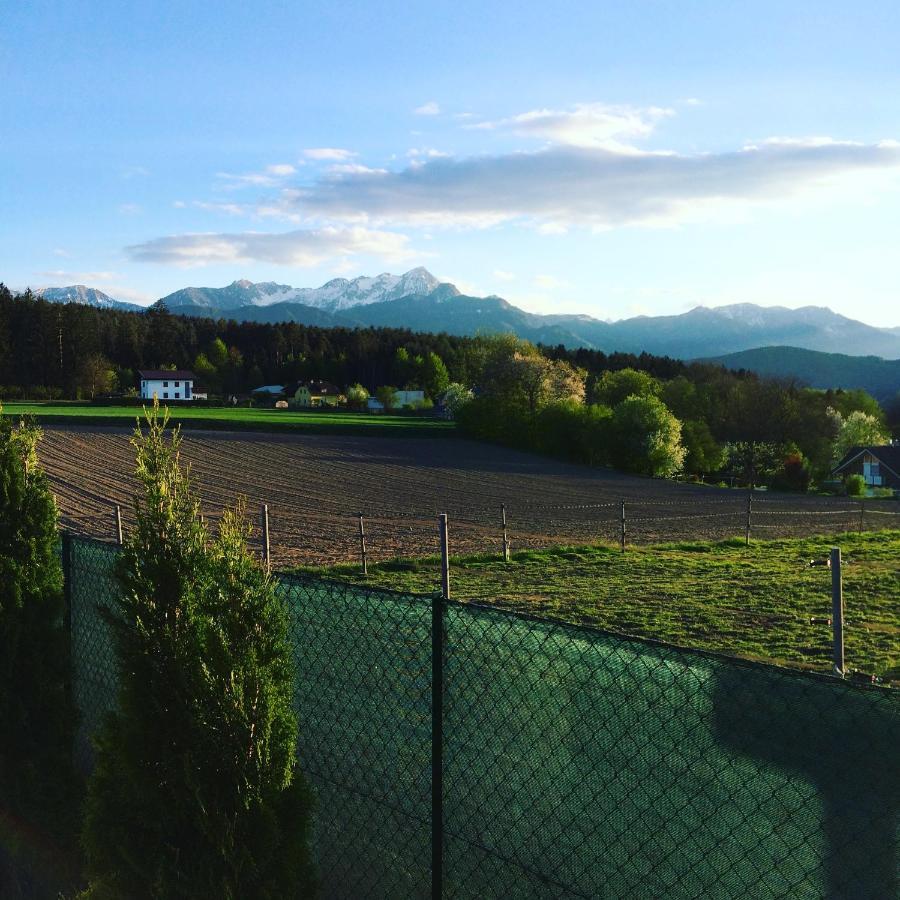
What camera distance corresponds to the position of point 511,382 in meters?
62.0

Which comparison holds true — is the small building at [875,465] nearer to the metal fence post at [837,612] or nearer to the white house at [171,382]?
the metal fence post at [837,612]

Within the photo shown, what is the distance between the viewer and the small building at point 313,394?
12625 cm

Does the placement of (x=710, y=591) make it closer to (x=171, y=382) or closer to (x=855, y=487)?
(x=855, y=487)

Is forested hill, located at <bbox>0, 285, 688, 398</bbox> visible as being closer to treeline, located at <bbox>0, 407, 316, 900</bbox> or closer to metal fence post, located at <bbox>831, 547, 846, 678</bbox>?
metal fence post, located at <bbox>831, 547, 846, 678</bbox>

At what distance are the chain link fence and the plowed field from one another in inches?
499

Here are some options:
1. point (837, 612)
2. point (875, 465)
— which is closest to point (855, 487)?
point (875, 465)

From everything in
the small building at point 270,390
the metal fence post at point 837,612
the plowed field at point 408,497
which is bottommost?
the plowed field at point 408,497

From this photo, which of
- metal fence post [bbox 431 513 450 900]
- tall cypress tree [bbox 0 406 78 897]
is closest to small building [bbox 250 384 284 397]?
tall cypress tree [bbox 0 406 78 897]

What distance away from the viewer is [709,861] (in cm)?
321

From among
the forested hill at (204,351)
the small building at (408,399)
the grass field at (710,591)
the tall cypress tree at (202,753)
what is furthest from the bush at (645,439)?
the small building at (408,399)

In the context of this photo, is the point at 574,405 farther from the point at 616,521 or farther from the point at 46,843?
the point at 46,843

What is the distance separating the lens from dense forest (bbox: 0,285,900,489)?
57.5 m

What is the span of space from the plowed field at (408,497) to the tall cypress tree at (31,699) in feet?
34.3

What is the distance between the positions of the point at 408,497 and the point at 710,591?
22.2 m
